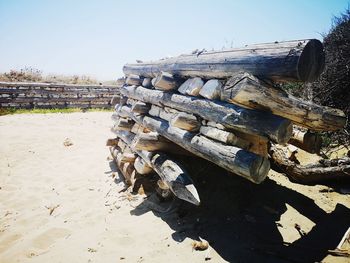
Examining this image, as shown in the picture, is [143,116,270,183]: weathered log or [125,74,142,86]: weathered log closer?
[143,116,270,183]: weathered log

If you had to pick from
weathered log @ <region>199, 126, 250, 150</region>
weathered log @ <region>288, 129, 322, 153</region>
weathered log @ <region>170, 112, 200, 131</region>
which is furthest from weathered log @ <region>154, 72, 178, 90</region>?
weathered log @ <region>288, 129, 322, 153</region>

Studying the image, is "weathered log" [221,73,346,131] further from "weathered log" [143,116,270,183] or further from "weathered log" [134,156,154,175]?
"weathered log" [134,156,154,175]

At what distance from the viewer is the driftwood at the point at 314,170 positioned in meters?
4.16

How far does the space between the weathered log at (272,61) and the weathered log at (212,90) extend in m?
0.09

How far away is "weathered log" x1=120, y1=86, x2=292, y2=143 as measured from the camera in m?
2.37

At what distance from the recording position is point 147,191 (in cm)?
452

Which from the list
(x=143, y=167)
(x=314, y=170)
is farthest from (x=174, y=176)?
(x=314, y=170)

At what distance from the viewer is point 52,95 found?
13820mm

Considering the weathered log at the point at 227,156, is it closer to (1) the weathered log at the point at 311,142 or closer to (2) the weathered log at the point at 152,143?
(2) the weathered log at the point at 152,143

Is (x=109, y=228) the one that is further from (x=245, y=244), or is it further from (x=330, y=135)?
(x=330, y=135)

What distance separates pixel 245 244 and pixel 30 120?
10250 millimetres

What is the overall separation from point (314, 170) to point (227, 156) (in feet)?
8.07

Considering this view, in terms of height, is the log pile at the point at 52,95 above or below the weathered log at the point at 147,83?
below

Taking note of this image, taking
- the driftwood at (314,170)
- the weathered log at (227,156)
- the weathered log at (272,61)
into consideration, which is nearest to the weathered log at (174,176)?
the weathered log at (227,156)
